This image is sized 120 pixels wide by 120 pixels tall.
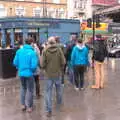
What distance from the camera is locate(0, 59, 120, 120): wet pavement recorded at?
33.9 ft

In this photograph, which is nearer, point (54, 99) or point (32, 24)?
point (54, 99)

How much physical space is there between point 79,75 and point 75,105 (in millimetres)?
3138

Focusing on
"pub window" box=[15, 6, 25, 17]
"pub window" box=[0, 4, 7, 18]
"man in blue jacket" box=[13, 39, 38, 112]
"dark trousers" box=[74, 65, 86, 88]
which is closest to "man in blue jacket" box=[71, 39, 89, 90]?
"dark trousers" box=[74, 65, 86, 88]

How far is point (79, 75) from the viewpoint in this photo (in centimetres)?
1488

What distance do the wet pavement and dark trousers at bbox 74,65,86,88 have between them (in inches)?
10.5

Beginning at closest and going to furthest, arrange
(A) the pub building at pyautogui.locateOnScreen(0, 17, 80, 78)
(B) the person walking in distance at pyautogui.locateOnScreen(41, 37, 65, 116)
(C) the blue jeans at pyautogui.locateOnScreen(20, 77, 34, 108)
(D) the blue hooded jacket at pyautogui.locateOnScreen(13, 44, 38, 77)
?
(B) the person walking in distance at pyautogui.locateOnScreen(41, 37, 65, 116)
(D) the blue hooded jacket at pyautogui.locateOnScreen(13, 44, 38, 77)
(C) the blue jeans at pyautogui.locateOnScreen(20, 77, 34, 108)
(A) the pub building at pyautogui.locateOnScreen(0, 17, 80, 78)

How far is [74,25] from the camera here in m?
45.9

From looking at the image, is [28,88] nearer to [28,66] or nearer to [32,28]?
[28,66]

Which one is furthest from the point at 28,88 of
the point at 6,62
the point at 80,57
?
the point at 6,62

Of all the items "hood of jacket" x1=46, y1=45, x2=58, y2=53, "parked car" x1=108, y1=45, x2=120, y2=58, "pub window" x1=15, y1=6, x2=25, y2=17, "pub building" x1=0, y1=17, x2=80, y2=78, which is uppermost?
"hood of jacket" x1=46, y1=45, x2=58, y2=53

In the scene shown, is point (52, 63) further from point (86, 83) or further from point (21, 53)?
point (86, 83)

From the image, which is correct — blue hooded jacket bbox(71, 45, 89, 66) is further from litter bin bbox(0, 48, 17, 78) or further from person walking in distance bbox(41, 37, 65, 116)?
litter bin bbox(0, 48, 17, 78)

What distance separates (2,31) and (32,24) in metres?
2.77

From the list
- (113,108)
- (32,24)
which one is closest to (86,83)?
(113,108)
